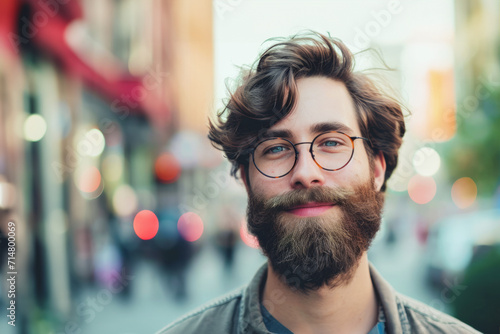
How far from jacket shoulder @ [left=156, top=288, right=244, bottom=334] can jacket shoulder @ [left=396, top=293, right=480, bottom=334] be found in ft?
2.75

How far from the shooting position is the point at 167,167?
2386 cm

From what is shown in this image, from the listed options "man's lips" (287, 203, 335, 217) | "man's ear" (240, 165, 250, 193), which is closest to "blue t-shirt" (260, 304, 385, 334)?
"man's lips" (287, 203, 335, 217)

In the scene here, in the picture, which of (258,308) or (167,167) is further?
(167,167)

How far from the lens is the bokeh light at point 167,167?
23469mm

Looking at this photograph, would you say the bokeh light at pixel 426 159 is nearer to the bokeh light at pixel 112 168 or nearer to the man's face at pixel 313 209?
the man's face at pixel 313 209

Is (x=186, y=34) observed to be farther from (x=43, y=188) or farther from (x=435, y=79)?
(x=435, y=79)

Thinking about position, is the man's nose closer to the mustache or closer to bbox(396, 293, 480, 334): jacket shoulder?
the mustache

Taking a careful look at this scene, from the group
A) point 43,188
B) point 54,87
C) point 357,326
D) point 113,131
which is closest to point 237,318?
point 357,326

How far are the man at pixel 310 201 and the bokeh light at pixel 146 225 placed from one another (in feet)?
33.3

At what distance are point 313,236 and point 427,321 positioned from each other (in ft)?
2.41

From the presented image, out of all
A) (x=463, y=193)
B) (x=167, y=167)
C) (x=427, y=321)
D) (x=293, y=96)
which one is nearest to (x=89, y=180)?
(x=167, y=167)

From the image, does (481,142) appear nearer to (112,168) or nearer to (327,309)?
(112,168)

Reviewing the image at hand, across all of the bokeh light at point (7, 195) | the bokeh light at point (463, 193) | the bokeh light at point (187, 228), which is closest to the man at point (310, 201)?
the bokeh light at point (7, 195)

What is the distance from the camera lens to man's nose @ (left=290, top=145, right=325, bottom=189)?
82.8 inches
